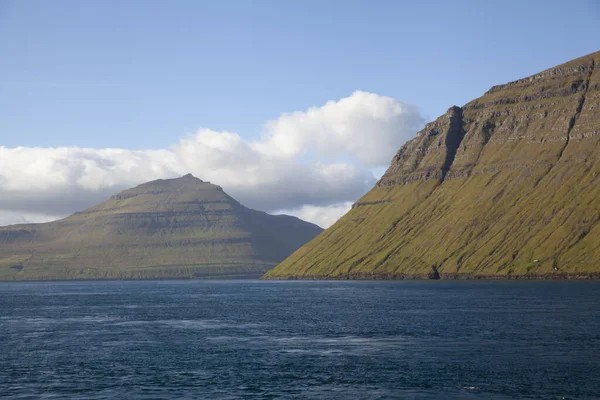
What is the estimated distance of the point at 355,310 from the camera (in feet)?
543

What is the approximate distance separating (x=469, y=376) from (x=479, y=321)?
56106 millimetres

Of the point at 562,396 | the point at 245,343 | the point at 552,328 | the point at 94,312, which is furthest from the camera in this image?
the point at 94,312

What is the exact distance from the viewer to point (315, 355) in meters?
94.0

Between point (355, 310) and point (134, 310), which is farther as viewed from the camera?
point (134, 310)

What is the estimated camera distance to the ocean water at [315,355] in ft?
236

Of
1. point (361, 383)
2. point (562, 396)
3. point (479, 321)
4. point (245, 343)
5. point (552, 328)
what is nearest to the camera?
point (562, 396)

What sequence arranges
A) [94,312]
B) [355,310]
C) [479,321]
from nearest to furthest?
[479,321], [355,310], [94,312]

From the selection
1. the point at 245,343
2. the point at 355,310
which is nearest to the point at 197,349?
the point at 245,343

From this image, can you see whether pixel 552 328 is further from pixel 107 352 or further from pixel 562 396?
pixel 107 352

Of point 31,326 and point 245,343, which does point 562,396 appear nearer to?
point 245,343

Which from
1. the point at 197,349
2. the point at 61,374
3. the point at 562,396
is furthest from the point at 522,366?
the point at 61,374

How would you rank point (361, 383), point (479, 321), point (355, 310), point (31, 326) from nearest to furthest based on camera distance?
point (361, 383), point (479, 321), point (31, 326), point (355, 310)

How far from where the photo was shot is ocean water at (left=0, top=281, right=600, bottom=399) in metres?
72.1

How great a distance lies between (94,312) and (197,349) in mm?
86692
